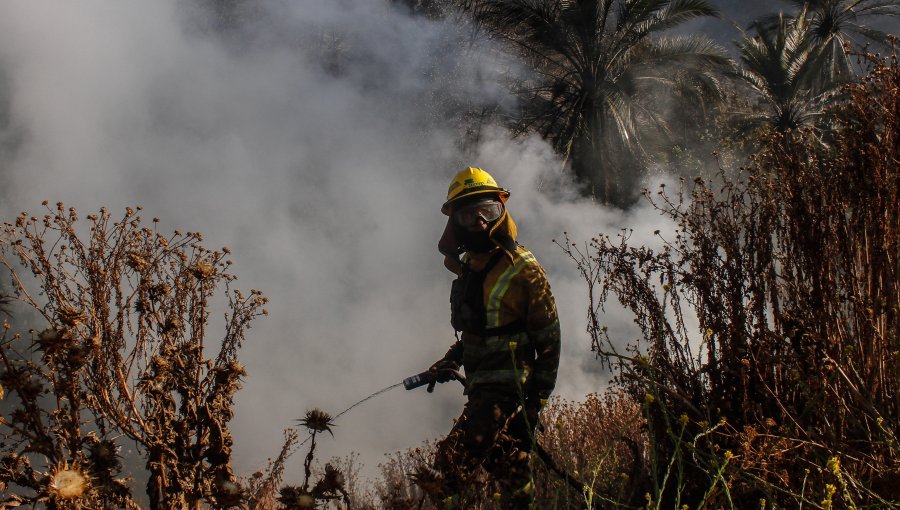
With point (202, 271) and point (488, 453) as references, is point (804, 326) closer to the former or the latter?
point (488, 453)

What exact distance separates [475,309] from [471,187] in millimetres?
717

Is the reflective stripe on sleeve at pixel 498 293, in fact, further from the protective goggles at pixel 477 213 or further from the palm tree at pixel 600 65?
the palm tree at pixel 600 65

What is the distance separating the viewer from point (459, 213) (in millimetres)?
3896

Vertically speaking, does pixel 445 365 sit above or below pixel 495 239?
below

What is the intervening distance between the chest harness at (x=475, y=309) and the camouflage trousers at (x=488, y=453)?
1.21 ft

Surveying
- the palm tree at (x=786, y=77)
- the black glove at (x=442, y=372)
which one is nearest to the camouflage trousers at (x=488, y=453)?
the black glove at (x=442, y=372)

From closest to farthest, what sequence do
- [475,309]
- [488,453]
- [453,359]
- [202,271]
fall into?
[488,453] < [202,271] < [475,309] < [453,359]

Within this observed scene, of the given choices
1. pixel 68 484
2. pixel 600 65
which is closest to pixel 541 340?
pixel 68 484

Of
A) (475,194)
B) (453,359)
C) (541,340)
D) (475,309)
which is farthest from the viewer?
(453,359)

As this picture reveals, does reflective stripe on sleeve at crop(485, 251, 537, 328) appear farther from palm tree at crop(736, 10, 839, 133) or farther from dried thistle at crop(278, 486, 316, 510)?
palm tree at crop(736, 10, 839, 133)

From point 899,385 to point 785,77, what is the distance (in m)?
17.9

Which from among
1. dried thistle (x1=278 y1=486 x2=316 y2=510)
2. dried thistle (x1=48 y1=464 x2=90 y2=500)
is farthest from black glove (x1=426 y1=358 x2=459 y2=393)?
dried thistle (x1=48 y1=464 x2=90 y2=500)

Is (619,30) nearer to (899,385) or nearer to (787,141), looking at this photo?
(787,141)

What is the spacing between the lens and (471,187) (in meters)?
3.92
